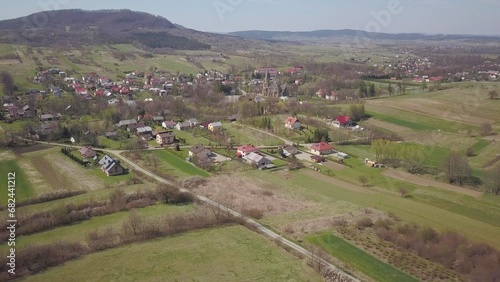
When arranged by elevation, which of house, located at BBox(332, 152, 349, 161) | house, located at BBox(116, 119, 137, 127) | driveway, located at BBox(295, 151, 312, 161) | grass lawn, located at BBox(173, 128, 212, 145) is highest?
house, located at BBox(116, 119, 137, 127)

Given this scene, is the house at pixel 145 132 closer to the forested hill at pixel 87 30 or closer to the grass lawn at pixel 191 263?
the grass lawn at pixel 191 263

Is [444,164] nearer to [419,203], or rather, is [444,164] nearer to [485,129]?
[419,203]

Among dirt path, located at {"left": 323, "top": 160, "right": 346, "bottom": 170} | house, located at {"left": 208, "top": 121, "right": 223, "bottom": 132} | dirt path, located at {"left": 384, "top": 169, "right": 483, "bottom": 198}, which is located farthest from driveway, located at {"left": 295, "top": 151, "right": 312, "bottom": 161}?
house, located at {"left": 208, "top": 121, "right": 223, "bottom": 132}

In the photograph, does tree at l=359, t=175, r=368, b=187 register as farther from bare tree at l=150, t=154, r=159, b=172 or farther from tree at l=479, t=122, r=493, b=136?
tree at l=479, t=122, r=493, b=136

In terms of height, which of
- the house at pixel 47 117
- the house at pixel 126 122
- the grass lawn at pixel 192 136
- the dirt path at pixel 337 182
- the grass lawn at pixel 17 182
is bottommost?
the dirt path at pixel 337 182

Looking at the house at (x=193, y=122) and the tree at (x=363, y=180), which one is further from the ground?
the house at (x=193, y=122)

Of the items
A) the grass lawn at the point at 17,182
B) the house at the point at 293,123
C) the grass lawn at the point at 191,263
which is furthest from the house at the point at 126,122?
the grass lawn at the point at 191,263

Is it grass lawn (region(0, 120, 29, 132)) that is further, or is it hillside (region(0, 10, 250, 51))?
hillside (region(0, 10, 250, 51))
